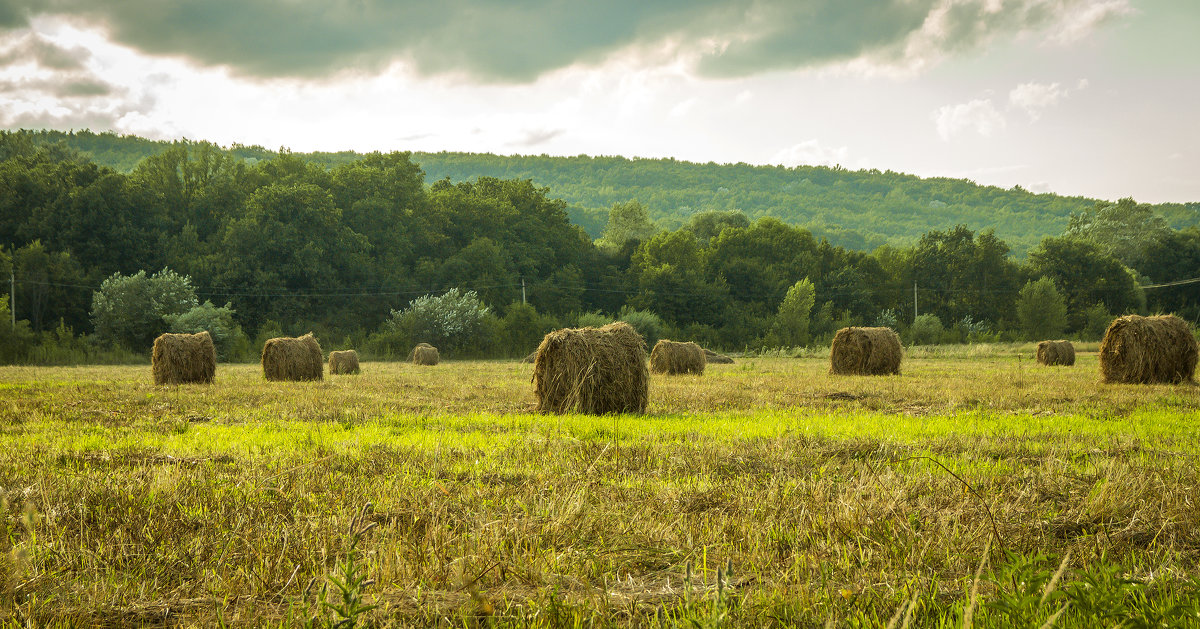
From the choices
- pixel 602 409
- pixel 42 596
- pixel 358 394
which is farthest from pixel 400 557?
pixel 358 394

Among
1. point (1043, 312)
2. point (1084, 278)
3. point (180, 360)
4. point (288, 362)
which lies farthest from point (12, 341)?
point (1084, 278)

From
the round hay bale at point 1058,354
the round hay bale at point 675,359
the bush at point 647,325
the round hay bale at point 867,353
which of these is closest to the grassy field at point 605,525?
the round hay bale at point 867,353

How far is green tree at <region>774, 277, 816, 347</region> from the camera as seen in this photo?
223ft

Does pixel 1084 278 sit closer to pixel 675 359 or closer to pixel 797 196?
pixel 797 196

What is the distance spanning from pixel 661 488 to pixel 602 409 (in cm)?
651

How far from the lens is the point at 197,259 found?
58.8m

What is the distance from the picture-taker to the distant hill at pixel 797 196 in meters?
112

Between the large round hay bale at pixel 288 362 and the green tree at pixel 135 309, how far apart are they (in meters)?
30.4

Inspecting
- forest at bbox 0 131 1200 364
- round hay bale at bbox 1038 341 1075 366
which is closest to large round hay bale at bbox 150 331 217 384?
forest at bbox 0 131 1200 364

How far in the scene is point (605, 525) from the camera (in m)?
4.40

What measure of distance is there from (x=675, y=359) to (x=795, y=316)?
44077 mm

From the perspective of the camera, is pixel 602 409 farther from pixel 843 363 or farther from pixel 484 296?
pixel 484 296

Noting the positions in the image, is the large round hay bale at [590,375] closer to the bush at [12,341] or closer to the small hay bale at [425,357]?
the small hay bale at [425,357]

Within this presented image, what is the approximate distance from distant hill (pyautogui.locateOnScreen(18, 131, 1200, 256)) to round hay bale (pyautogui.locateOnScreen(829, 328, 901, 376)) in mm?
85274
